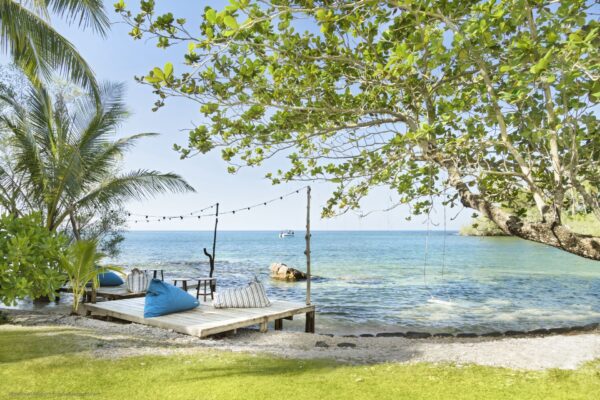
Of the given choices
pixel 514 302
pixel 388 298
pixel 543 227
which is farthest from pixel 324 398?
pixel 514 302

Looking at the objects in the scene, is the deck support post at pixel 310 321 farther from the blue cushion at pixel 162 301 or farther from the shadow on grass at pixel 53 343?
the shadow on grass at pixel 53 343

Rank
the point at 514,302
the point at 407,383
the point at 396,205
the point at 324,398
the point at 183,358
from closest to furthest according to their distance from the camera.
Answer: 1. the point at 324,398
2. the point at 407,383
3. the point at 183,358
4. the point at 396,205
5. the point at 514,302

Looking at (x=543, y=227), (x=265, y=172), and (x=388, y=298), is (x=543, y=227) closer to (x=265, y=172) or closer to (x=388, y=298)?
(x=265, y=172)

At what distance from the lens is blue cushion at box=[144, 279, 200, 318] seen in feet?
24.5

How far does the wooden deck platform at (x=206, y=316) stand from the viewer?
6766 mm

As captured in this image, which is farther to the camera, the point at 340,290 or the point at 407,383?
the point at 340,290

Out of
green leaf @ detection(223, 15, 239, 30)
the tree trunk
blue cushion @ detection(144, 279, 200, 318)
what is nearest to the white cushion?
blue cushion @ detection(144, 279, 200, 318)

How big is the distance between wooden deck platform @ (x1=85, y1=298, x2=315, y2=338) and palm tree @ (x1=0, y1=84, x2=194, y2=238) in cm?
397

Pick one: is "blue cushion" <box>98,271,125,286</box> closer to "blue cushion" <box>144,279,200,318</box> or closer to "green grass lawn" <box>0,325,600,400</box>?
"blue cushion" <box>144,279,200,318</box>

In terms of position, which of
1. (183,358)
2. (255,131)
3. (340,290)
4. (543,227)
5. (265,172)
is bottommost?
(340,290)

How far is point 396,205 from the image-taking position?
620cm

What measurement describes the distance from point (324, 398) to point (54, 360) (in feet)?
9.85

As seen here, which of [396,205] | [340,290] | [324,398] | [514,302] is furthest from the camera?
[340,290]

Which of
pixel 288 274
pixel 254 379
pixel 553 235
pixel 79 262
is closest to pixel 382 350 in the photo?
pixel 254 379
